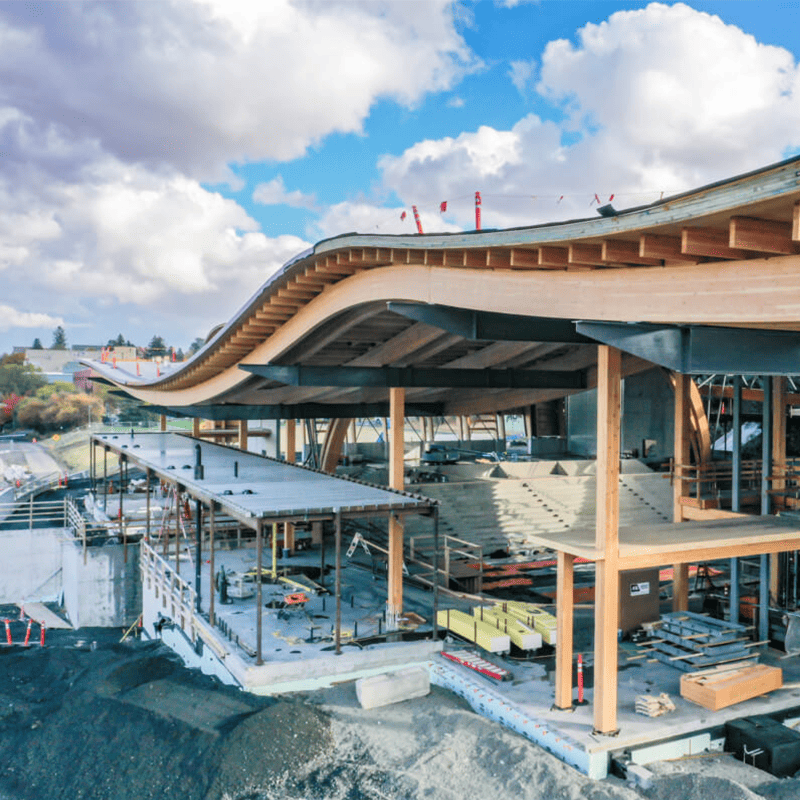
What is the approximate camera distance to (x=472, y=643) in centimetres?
1656

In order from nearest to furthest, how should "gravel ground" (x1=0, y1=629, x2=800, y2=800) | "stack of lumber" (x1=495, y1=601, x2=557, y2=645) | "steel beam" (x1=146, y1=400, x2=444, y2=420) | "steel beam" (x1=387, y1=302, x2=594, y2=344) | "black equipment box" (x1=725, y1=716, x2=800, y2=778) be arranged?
"gravel ground" (x1=0, y1=629, x2=800, y2=800) → "black equipment box" (x1=725, y1=716, x2=800, y2=778) → "steel beam" (x1=387, y1=302, x2=594, y2=344) → "stack of lumber" (x1=495, y1=601, x2=557, y2=645) → "steel beam" (x1=146, y1=400, x2=444, y2=420)

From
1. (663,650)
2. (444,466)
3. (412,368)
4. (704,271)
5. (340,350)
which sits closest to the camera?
(704,271)

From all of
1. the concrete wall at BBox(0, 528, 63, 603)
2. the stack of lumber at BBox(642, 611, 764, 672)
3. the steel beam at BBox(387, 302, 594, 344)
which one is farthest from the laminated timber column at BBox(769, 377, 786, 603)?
the concrete wall at BBox(0, 528, 63, 603)

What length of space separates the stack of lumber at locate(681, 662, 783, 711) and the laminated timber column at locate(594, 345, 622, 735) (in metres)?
2.14

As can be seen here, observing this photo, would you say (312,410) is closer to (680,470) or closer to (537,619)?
(537,619)

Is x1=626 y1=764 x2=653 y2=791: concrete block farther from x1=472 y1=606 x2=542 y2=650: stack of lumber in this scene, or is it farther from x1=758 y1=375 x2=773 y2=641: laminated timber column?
x1=758 y1=375 x2=773 y2=641: laminated timber column

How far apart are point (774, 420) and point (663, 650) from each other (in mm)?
5792

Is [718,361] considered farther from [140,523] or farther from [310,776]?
[140,523]

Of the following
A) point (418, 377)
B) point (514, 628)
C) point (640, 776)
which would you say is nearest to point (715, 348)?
point (640, 776)

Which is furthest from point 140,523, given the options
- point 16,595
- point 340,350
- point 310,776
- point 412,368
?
point 310,776

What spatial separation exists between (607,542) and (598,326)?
3507 mm

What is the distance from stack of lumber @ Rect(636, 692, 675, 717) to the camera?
1242 centimetres

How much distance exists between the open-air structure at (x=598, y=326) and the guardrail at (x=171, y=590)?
540 centimetres

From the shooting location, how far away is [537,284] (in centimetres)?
1221
